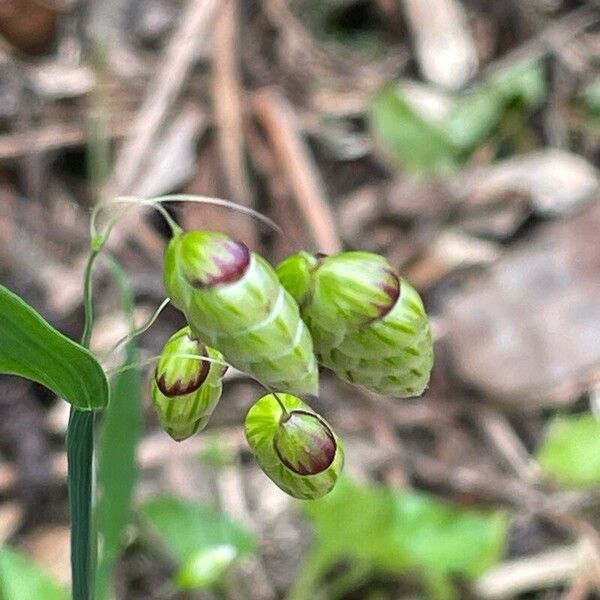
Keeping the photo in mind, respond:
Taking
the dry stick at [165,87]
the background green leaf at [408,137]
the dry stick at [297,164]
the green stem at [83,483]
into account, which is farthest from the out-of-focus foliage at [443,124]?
the green stem at [83,483]

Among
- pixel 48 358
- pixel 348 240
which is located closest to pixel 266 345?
pixel 48 358

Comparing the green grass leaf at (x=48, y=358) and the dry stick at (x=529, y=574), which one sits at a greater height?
the green grass leaf at (x=48, y=358)

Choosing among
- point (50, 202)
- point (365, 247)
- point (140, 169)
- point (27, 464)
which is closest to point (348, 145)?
point (365, 247)

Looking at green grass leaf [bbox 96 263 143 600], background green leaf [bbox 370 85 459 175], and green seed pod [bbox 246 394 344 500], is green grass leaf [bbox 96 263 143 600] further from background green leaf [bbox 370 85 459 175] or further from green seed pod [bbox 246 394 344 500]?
background green leaf [bbox 370 85 459 175]

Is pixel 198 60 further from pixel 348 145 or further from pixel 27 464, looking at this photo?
pixel 27 464

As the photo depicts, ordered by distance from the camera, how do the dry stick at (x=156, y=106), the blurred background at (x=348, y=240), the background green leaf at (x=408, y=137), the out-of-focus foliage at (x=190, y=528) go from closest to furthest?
the out-of-focus foliage at (x=190, y=528)
the blurred background at (x=348, y=240)
the dry stick at (x=156, y=106)
the background green leaf at (x=408, y=137)

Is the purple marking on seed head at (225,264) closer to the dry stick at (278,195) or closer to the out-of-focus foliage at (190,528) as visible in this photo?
the out-of-focus foliage at (190,528)
